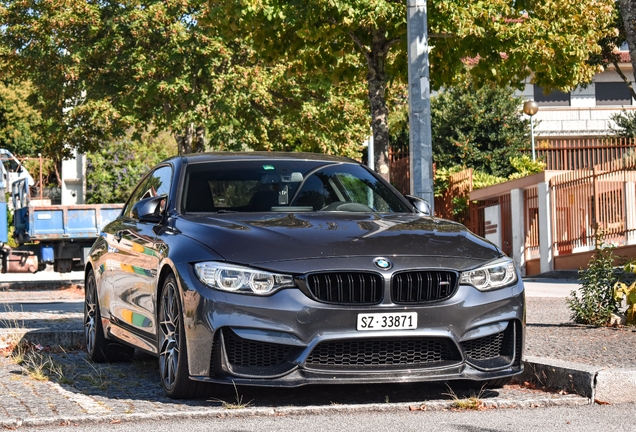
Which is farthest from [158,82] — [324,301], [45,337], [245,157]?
[324,301]

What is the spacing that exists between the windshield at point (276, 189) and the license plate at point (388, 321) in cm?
152

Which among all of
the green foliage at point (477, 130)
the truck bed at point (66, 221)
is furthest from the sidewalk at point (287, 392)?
the green foliage at point (477, 130)

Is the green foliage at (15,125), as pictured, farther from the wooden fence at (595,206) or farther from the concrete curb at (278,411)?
the concrete curb at (278,411)

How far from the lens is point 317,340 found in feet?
20.5

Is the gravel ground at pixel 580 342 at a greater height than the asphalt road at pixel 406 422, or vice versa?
the asphalt road at pixel 406 422

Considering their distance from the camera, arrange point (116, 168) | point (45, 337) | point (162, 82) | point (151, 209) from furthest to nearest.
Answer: point (116, 168) → point (162, 82) → point (45, 337) → point (151, 209)

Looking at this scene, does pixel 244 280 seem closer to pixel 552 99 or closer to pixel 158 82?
pixel 158 82

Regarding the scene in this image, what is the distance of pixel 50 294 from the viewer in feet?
67.9

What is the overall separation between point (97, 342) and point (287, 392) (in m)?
2.29

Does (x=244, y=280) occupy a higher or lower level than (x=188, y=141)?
lower

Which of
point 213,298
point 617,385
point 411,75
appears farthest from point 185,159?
point 411,75

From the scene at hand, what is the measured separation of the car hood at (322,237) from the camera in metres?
6.43

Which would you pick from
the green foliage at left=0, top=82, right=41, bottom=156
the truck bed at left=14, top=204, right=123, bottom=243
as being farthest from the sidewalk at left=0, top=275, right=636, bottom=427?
the green foliage at left=0, top=82, right=41, bottom=156

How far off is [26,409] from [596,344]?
4.53 metres
